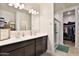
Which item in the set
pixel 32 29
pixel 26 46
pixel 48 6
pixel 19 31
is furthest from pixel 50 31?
pixel 26 46

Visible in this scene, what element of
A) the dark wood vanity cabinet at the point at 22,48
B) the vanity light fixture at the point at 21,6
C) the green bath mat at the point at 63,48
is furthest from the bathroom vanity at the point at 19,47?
the vanity light fixture at the point at 21,6

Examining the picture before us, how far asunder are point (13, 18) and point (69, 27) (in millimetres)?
1737

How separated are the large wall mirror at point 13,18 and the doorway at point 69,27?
1.25 metres

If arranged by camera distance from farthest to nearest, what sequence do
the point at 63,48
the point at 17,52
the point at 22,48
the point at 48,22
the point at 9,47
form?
the point at 48,22 < the point at 63,48 < the point at 22,48 < the point at 17,52 < the point at 9,47

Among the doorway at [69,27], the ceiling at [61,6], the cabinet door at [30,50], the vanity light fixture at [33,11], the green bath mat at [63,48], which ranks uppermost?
the ceiling at [61,6]

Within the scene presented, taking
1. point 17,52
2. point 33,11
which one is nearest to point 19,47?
point 17,52

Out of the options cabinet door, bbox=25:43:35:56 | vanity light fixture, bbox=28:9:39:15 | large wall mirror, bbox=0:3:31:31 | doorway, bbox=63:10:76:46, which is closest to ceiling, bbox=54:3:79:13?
doorway, bbox=63:10:76:46

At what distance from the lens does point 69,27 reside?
10.2ft

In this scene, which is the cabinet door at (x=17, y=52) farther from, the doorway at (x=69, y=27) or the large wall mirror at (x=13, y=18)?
the doorway at (x=69, y=27)

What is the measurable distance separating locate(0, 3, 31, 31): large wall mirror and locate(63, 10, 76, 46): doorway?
4.10ft

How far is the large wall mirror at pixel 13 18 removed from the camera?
8.06 ft

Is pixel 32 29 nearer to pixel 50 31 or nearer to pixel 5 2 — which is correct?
pixel 50 31

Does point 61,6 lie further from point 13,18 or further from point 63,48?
point 13,18

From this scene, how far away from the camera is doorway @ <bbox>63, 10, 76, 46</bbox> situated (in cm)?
313
